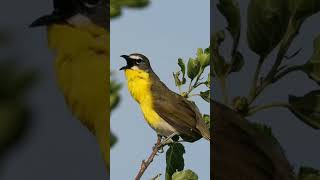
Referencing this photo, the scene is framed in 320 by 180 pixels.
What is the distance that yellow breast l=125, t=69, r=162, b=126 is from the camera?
0.85 metres

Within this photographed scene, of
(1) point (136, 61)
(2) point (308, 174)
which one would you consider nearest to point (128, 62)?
(1) point (136, 61)

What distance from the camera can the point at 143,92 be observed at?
867mm

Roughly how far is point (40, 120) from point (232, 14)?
384 mm

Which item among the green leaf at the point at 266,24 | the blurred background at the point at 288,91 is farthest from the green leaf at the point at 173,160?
the green leaf at the point at 266,24

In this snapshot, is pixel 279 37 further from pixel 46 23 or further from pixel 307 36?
pixel 46 23

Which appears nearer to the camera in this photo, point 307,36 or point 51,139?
point 51,139

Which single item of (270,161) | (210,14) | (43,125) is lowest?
(270,161)

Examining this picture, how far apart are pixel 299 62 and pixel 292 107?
0.26 ft

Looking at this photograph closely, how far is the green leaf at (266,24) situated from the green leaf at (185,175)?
9.4 inches

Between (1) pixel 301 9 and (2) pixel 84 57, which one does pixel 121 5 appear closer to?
(2) pixel 84 57

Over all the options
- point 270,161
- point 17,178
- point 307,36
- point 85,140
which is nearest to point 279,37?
point 307,36

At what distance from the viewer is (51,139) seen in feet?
2.43

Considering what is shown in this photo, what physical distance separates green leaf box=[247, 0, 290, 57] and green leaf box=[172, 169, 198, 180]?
24cm

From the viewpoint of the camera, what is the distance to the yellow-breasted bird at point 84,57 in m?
0.78
